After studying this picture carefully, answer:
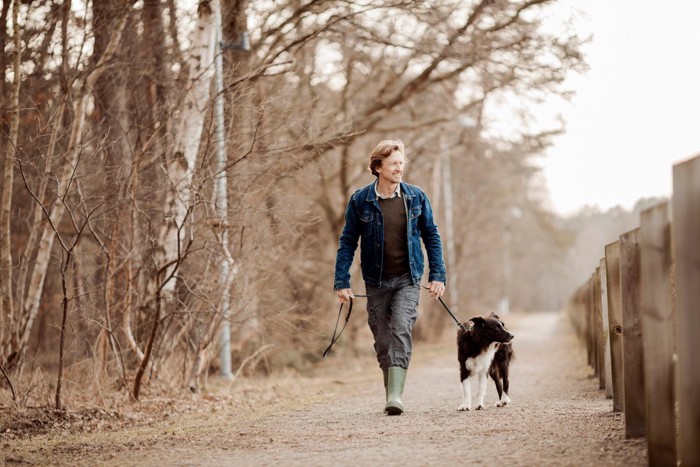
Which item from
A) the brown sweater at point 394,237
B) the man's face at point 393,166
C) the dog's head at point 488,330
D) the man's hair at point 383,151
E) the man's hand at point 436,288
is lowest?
the dog's head at point 488,330

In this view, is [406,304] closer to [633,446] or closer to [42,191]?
[633,446]

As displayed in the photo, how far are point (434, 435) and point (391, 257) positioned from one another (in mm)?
1813

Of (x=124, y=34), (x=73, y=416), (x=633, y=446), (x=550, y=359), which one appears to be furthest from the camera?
(x=550, y=359)

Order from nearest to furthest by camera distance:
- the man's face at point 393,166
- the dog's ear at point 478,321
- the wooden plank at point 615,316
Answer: the wooden plank at point 615,316 → the man's face at point 393,166 → the dog's ear at point 478,321

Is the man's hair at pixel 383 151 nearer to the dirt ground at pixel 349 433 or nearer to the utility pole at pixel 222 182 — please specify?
the utility pole at pixel 222 182

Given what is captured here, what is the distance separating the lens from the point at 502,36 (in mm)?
14961

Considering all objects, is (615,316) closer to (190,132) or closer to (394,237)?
(394,237)

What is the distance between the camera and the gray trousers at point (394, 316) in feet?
25.1

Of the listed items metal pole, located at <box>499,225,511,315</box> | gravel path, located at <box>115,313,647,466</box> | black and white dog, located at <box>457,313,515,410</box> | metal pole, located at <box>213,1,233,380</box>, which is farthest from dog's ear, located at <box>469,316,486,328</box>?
metal pole, located at <box>499,225,511,315</box>

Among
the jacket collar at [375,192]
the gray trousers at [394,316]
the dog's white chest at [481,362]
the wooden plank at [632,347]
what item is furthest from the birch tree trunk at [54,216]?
the wooden plank at [632,347]

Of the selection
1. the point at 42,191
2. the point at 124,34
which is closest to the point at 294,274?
the point at 124,34

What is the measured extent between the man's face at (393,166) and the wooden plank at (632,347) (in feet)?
8.28

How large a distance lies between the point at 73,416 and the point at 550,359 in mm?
10407

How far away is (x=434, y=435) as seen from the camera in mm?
6332
